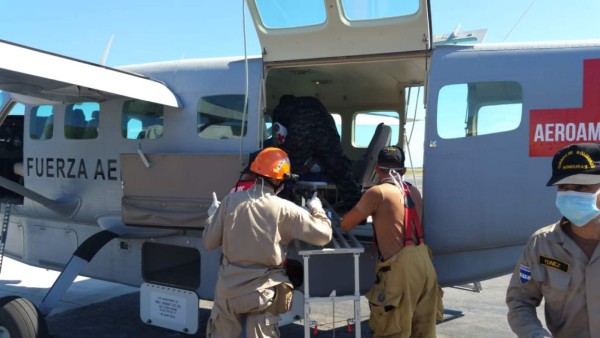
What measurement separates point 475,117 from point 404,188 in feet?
3.27

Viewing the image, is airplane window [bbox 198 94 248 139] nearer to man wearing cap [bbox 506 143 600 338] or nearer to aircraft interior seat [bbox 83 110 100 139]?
aircraft interior seat [bbox 83 110 100 139]

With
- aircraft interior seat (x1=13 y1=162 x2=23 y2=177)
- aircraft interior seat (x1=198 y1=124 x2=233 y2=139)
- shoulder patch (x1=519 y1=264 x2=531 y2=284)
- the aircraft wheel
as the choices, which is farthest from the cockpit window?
shoulder patch (x1=519 y1=264 x2=531 y2=284)

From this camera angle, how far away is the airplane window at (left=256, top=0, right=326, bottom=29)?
4770 mm

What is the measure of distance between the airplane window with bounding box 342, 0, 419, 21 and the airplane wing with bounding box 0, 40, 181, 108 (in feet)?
7.25

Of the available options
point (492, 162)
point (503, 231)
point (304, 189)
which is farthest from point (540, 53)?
point (304, 189)

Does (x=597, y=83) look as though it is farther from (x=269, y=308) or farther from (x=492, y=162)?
(x=269, y=308)

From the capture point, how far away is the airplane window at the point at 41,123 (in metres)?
6.71

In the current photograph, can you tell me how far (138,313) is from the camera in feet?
23.8

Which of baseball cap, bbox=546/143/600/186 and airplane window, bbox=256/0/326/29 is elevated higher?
airplane window, bbox=256/0/326/29

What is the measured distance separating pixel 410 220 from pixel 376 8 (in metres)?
1.95

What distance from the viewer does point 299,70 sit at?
6.29 meters

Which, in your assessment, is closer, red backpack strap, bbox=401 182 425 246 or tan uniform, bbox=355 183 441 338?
tan uniform, bbox=355 183 441 338

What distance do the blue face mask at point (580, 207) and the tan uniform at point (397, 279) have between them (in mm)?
1932

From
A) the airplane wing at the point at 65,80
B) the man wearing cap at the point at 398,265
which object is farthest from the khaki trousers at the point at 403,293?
the airplane wing at the point at 65,80
